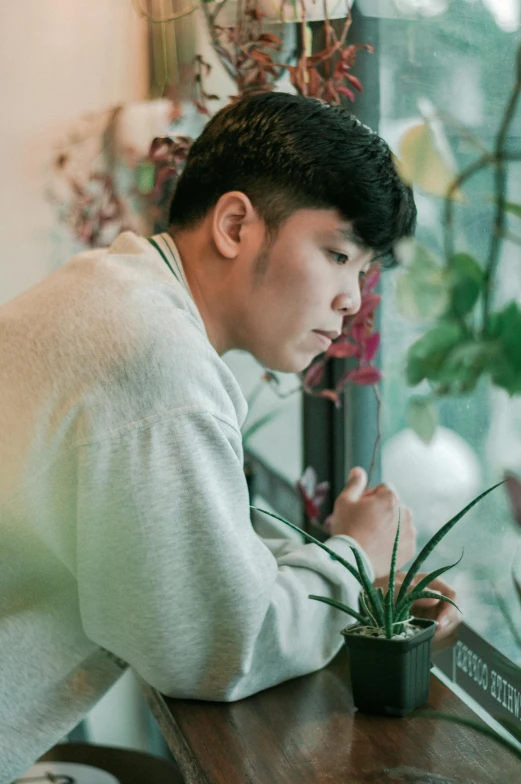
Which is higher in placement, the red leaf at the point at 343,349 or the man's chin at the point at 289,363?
the man's chin at the point at 289,363

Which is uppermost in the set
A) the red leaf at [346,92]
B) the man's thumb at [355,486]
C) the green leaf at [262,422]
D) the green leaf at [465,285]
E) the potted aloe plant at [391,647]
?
the red leaf at [346,92]

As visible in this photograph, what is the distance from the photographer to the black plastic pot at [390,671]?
0.96 meters

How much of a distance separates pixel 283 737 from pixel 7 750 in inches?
12.7

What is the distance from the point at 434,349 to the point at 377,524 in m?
0.24

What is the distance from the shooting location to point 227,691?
993mm

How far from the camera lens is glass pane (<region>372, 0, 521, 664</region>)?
106 cm

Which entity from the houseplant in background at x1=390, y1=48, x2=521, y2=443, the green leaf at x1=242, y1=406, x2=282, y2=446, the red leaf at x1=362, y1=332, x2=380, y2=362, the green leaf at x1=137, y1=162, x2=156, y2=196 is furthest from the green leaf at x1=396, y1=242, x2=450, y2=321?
the green leaf at x1=137, y1=162, x2=156, y2=196

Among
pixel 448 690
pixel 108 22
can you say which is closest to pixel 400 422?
pixel 448 690

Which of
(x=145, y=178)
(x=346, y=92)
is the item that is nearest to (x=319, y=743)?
(x=346, y=92)

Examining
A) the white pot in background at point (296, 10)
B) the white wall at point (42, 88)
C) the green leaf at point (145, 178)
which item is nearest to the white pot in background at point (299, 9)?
the white pot in background at point (296, 10)

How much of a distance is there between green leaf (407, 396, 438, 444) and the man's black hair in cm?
28

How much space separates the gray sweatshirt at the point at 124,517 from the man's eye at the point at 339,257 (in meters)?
0.17

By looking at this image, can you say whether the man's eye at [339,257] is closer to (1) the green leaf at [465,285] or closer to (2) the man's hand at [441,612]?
(1) the green leaf at [465,285]

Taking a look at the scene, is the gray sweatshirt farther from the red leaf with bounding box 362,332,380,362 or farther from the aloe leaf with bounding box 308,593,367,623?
the red leaf with bounding box 362,332,380,362
